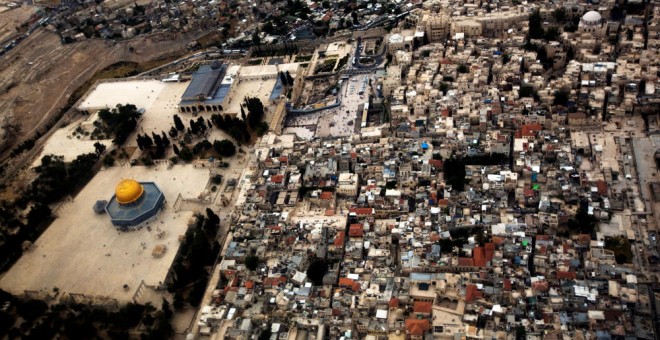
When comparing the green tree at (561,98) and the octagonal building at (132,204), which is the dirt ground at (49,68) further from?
the green tree at (561,98)

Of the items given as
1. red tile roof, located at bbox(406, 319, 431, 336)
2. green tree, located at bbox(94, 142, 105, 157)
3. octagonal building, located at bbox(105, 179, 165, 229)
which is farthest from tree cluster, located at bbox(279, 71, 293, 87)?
red tile roof, located at bbox(406, 319, 431, 336)

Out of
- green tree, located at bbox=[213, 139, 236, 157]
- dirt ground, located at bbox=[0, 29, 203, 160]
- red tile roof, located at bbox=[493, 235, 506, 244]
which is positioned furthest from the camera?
dirt ground, located at bbox=[0, 29, 203, 160]

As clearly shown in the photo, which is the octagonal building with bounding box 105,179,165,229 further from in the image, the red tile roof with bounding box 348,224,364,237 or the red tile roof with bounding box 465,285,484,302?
the red tile roof with bounding box 465,285,484,302

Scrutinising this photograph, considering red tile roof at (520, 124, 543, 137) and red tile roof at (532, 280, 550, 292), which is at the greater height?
red tile roof at (520, 124, 543, 137)

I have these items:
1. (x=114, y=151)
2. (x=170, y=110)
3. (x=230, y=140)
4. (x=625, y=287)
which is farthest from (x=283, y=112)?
(x=625, y=287)

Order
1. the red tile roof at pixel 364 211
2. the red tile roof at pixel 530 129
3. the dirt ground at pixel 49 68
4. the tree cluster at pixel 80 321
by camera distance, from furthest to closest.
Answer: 1. the dirt ground at pixel 49 68
2. the red tile roof at pixel 530 129
3. the red tile roof at pixel 364 211
4. the tree cluster at pixel 80 321

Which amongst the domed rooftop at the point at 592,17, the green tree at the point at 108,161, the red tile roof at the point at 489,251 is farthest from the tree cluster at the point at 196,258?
the domed rooftop at the point at 592,17

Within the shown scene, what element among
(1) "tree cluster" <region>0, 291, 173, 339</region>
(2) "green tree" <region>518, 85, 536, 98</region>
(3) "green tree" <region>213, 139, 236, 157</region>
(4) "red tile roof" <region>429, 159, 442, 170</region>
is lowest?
(1) "tree cluster" <region>0, 291, 173, 339</region>

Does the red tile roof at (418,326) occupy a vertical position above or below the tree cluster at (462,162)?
below
